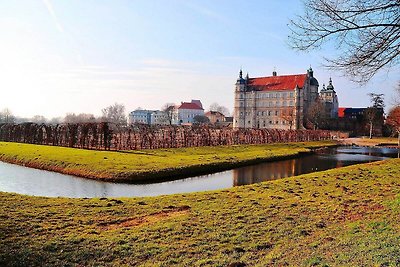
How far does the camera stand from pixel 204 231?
742 cm

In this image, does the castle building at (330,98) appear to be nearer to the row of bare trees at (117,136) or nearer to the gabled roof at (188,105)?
the gabled roof at (188,105)

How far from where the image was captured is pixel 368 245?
585 centimetres

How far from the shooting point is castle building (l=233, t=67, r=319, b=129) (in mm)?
93812

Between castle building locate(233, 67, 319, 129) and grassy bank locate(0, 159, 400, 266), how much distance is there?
79763 millimetres

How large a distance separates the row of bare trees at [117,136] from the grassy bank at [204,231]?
20213 mm

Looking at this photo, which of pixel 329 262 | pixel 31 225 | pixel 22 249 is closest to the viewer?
pixel 329 262

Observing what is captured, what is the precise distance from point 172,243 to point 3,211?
4557mm

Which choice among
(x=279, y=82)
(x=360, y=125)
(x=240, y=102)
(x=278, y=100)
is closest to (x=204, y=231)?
(x=360, y=125)

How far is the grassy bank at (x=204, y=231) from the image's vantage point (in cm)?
573

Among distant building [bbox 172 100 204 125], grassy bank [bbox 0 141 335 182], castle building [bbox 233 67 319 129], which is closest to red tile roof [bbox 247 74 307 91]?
castle building [bbox 233 67 319 129]

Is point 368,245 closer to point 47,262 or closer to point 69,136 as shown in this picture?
point 47,262

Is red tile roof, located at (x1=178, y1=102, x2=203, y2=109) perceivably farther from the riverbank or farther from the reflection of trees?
the reflection of trees

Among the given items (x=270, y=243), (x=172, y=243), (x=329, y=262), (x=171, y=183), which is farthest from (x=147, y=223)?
(x=171, y=183)

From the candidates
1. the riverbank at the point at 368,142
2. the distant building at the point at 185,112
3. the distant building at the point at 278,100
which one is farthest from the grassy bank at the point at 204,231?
the distant building at the point at 185,112
